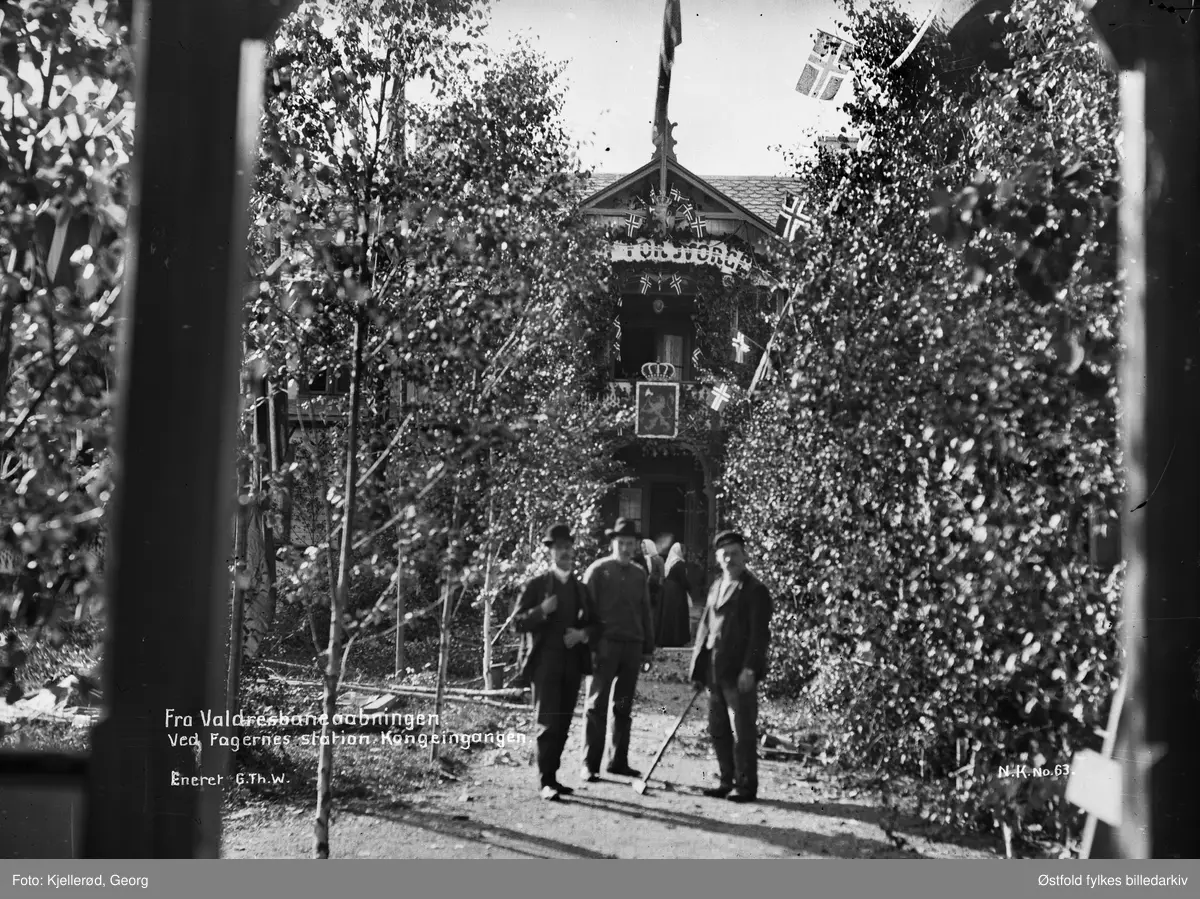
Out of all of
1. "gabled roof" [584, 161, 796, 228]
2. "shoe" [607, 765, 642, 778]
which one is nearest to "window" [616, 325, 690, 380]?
"gabled roof" [584, 161, 796, 228]

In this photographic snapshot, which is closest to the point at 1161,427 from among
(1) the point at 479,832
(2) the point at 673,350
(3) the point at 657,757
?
(2) the point at 673,350

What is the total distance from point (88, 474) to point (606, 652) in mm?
2032

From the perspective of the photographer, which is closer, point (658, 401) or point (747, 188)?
point (658, 401)

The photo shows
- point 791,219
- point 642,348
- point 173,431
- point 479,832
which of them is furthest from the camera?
point 791,219

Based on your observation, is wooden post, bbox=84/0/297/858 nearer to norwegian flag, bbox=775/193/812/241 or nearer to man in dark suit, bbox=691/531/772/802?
man in dark suit, bbox=691/531/772/802

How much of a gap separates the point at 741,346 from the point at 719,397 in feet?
1.05

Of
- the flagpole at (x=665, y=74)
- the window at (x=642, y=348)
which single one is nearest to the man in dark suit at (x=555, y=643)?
the window at (x=642, y=348)

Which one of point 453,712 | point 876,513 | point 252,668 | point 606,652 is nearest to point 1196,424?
point 876,513

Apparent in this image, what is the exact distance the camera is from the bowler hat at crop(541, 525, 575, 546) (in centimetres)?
417

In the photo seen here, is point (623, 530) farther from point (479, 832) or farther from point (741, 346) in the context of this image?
point (479, 832)

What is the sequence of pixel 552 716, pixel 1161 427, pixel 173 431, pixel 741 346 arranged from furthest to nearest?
pixel 741 346 < pixel 552 716 < pixel 1161 427 < pixel 173 431

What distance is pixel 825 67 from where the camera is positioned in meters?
4.37

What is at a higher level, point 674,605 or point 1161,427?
point 1161,427

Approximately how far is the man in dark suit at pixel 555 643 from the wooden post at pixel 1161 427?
77.0 inches
